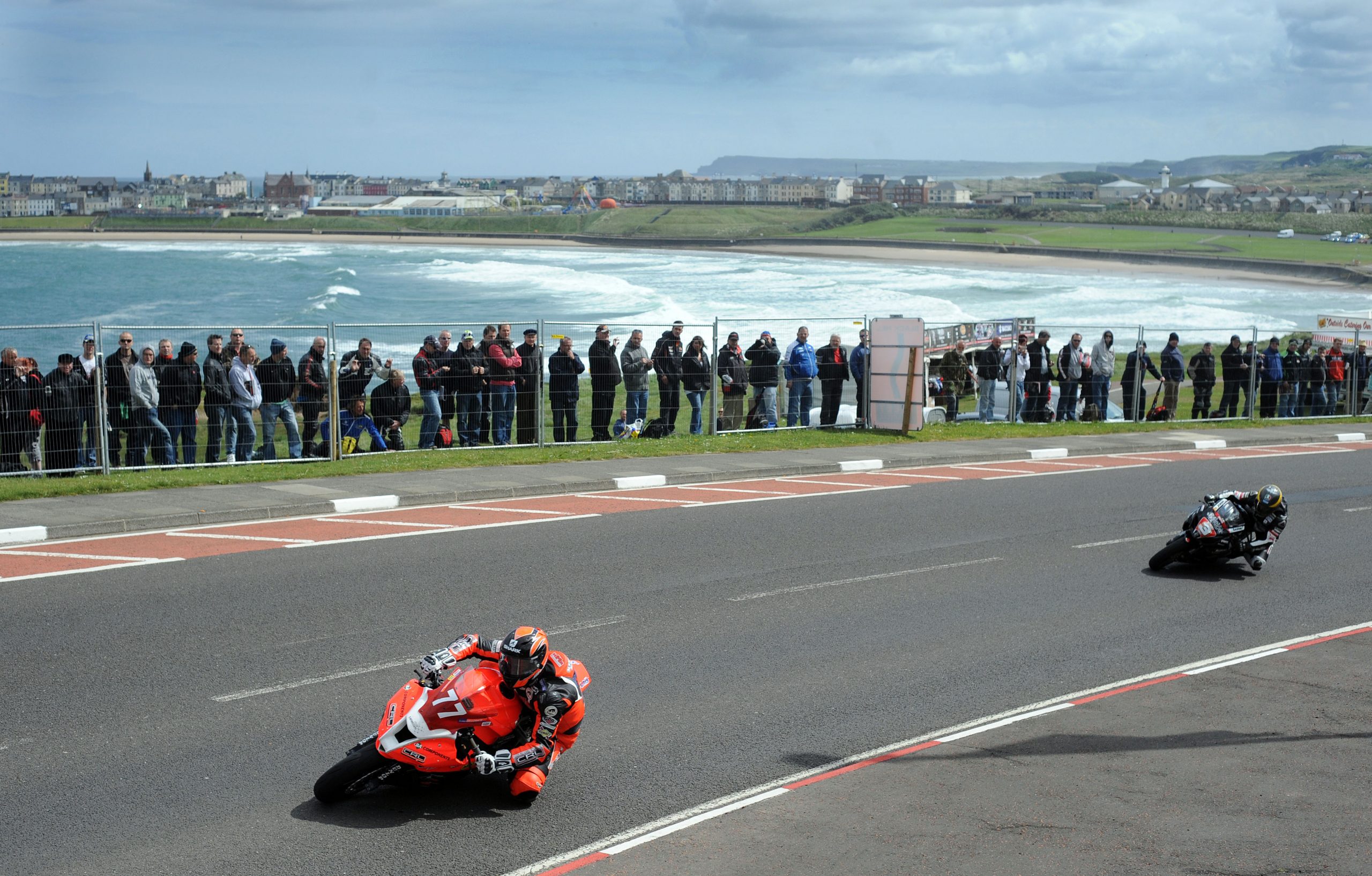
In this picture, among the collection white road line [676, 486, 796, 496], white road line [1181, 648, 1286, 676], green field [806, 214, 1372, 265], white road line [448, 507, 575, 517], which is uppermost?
green field [806, 214, 1372, 265]

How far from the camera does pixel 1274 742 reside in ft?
27.5

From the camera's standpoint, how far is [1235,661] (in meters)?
10.2

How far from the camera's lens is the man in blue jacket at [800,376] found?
22.2 m

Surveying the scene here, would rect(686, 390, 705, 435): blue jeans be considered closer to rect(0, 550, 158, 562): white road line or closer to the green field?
rect(0, 550, 158, 562): white road line

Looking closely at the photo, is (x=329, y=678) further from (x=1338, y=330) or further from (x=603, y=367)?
(x=1338, y=330)

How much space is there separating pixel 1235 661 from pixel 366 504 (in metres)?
9.85

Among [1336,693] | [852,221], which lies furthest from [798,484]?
[852,221]

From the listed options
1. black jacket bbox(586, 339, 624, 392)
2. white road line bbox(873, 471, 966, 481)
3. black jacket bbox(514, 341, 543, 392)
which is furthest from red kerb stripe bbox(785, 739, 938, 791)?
black jacket bbox(586, 339, 624, 392)

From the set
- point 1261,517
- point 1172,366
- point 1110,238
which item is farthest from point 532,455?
point 1110,238

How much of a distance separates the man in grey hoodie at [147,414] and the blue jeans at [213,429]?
0.48 m

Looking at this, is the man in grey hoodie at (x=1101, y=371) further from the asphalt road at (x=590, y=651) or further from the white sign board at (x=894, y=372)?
the asphalt road at (x=590, y=651)

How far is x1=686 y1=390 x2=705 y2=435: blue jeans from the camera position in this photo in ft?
71.2

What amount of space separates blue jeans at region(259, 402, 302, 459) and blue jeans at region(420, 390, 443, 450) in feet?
6.26

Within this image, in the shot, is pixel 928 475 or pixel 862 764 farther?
pixel 928 475
